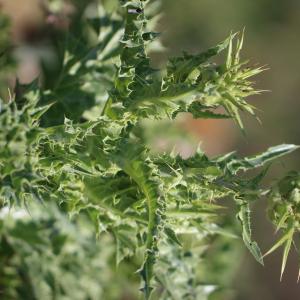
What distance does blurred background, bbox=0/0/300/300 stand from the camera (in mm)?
4062

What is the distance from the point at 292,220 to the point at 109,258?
1.22 metres

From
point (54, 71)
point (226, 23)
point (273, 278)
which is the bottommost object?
point (273, 278)

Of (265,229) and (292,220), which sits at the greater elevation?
(292,220)

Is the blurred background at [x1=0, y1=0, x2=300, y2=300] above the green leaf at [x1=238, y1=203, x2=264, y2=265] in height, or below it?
below

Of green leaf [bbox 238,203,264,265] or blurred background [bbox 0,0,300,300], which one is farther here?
blurred background [bbox 0,0,300,300]

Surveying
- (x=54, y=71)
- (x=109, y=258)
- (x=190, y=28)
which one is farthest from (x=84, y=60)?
(x=190, y=28)

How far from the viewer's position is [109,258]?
2322mm

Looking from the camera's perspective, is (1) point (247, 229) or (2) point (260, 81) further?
(2) point (260, 81)

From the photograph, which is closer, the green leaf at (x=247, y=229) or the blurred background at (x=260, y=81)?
the green leaf at (x=247, y=229)

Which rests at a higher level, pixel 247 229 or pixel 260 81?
pixel 247 229

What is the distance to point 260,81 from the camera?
4.41 m

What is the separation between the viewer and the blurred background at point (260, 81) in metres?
4.06

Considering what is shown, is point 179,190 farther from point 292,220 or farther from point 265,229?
point 265,229

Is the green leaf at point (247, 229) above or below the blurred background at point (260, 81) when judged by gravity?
above
